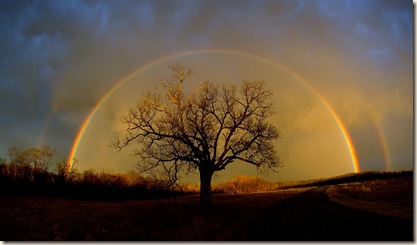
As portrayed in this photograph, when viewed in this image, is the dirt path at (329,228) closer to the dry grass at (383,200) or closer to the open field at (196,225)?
the open field at (196,225)

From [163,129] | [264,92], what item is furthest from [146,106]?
[264,92]

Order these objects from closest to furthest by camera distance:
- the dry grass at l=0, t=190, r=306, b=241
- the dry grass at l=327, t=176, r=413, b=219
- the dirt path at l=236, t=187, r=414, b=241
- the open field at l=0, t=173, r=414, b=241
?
the dirt path at l=236, t=187, r=414, b=241, the open field at l=0, t=173, r=414, b=241, the dry grass at l=0, t=190, r=306, b=241, the dry grass at l=327, t=176, r=413, b=219

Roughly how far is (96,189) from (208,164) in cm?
2489

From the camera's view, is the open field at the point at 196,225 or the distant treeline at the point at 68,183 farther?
the distant treeline at the point at 68,183

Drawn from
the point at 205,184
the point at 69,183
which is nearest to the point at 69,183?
the point at 69,183

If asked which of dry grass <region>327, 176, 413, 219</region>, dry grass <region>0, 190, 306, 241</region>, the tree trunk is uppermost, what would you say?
the tree trunk

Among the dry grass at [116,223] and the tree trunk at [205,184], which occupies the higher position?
the tree trunk at [205,184]

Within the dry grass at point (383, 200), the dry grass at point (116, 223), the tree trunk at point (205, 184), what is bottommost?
the dry grass at point (116, 223)

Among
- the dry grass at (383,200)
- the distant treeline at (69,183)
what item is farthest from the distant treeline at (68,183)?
the dry grass at (383,200)

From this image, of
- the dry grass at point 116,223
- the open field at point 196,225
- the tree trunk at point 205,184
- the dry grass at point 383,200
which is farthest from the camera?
the tree trunk at point 205,184

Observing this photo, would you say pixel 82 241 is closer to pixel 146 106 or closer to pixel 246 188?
pixel 146 106

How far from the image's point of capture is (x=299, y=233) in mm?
18016

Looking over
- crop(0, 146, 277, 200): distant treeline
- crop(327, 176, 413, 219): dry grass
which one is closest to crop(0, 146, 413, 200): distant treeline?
crop(0, 146, 277, 200): distant treeline

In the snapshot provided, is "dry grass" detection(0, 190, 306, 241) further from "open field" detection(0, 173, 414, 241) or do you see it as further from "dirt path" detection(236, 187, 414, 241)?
"dirt path" detection(236, 187, 414, 241)
